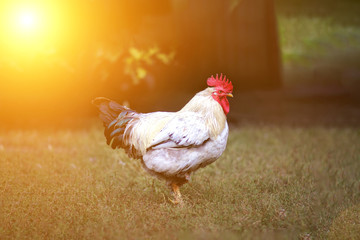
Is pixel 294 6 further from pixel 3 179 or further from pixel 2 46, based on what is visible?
pixel 3 179

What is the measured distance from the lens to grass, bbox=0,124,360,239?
4.09 meters

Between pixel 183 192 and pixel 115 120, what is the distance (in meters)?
1.07

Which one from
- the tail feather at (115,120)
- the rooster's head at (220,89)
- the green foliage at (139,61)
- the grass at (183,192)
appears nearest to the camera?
the grass at (183,192)

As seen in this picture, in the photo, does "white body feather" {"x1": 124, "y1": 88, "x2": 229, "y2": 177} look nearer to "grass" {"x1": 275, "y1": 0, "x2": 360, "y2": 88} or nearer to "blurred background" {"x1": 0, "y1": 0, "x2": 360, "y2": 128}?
"blurred background" {"x1": 0, "y1": 0, "x2": 360, "y2": 128}

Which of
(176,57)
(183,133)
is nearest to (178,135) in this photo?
(183,133)

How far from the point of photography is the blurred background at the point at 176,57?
8.91 m

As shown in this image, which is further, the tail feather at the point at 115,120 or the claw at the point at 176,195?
the tail feather at the point at 115,120

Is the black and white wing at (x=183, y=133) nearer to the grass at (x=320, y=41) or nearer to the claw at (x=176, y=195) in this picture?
the claw at (x=176, y=195)

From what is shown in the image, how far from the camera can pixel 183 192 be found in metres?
5.25

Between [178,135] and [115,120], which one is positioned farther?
[115,120]

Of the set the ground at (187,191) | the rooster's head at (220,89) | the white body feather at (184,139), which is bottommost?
the ground at (187,191)

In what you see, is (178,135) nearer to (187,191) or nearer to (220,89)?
(220,89)

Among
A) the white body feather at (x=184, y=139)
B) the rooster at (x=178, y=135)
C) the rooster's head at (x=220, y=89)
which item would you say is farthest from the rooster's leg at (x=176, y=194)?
the rooster's head at (x=220, y=89)

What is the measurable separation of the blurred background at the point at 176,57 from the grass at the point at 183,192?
1.44 metres
